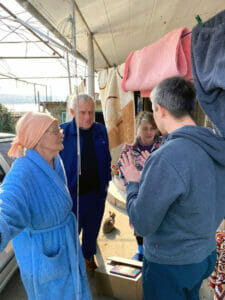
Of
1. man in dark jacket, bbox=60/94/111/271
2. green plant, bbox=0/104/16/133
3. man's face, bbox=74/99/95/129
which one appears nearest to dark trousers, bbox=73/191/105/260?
man in dark jacket, bbox=60/94/111/271

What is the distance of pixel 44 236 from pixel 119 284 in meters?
1.02

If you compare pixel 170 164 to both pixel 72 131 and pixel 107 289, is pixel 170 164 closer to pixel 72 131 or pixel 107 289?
pixel 72 131

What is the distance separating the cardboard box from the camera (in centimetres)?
187

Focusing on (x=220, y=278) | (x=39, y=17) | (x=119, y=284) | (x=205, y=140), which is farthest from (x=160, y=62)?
(x=119, y=284)

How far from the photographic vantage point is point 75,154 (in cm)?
214

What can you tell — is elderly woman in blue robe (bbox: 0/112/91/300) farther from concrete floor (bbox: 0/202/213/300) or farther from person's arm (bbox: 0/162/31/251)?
concrete floor (bbox: 0/202/213/300)

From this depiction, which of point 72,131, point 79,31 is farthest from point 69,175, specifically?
point 79,31

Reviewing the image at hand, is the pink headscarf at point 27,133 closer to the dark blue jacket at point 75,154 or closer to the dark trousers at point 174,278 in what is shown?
the dark blue jacket at point 75,154

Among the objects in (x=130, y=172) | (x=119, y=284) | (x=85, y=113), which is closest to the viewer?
(x=130, y=172)

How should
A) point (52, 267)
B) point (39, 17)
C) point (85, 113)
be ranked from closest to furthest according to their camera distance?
point (52, 267), point (39, 17), point (85, 113)

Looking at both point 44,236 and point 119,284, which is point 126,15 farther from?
point 119,284

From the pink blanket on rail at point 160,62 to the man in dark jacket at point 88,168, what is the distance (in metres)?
0.54

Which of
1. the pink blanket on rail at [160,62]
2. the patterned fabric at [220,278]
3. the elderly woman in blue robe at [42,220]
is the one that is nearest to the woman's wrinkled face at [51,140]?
the elderly woman in blue robe at [42,220]

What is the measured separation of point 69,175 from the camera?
2166 mm
